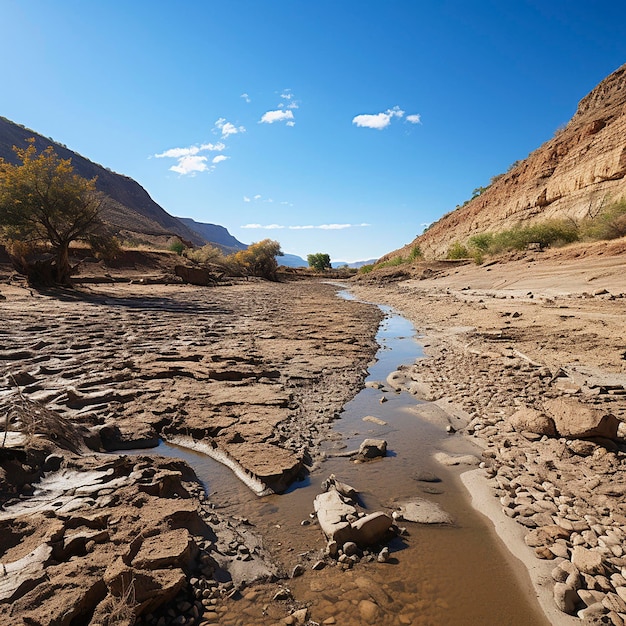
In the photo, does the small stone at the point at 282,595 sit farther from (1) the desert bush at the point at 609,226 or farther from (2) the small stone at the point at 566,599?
(1) the desert bush at the point at 609,226

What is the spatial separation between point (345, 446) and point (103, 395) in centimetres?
289

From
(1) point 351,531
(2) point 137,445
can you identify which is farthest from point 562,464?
(2) point 137,445

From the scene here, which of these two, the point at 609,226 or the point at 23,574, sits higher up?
the point at 609,226

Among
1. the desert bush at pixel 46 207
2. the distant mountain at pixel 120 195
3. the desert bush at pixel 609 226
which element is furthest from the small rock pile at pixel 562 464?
the distant mountain at pixel 120 195

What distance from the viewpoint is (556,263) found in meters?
15.4

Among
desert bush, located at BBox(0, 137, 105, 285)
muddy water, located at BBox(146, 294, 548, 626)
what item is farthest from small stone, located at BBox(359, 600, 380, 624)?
desert bush, located at BBox(0, 137, 105, 285)

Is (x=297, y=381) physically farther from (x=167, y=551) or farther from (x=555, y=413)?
(x=167, y=551)

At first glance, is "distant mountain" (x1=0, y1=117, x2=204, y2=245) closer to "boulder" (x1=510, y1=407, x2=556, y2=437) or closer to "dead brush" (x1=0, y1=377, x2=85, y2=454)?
"dead brush" (x1=0, y1=377, x2=85, y2=454)

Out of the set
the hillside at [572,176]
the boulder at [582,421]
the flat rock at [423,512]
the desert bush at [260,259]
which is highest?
the hillside at [572,176]

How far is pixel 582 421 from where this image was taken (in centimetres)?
339

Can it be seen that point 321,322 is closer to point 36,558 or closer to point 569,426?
point 569,426

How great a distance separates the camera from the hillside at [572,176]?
22.4 m

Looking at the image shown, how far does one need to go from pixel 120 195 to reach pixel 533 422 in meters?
92.1

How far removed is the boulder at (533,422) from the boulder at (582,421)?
61 millimetres
